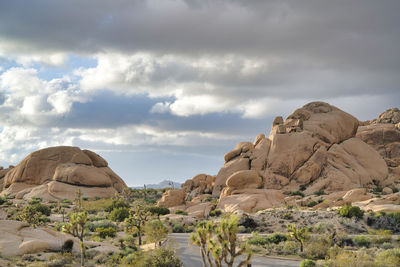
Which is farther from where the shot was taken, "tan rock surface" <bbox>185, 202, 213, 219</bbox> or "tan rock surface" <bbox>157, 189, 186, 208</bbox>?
"tan rock surface" <bbox>157, 189, 186, 208</bbox>

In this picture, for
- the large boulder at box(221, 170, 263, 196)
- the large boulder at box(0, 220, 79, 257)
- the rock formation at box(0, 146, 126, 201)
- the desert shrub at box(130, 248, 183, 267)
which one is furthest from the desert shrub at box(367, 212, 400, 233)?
the rock formation at box(0, 146, 126, 201)

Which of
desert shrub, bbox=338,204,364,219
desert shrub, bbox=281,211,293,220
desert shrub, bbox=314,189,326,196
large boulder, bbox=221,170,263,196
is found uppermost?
large boulder, bbox=221,170,263,196

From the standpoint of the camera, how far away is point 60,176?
6856 cm

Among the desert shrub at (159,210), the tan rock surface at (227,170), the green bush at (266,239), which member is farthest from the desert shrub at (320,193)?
the green bush at (266,239)

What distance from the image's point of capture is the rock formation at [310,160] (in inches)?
2569

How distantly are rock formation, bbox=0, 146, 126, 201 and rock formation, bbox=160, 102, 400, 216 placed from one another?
58.2 feet

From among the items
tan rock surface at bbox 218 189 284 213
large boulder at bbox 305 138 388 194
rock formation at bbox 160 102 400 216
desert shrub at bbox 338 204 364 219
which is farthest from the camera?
rock formation at bbox 160 102 400 216

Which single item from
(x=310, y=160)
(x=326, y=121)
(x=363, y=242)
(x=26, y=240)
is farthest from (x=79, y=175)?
(x=363, y=242)

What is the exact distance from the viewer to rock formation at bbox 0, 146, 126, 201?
6625 cm

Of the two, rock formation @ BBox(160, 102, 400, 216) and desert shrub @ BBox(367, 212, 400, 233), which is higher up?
rock formation @ BBox(160, 102, 400, 216)

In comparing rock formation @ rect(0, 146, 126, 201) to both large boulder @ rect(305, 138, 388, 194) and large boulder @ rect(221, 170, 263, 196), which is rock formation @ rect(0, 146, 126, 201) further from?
large boulder @ rect(305, 138, 388, 194)

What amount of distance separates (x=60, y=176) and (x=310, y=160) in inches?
1789

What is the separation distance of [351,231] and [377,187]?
37034 millimetres

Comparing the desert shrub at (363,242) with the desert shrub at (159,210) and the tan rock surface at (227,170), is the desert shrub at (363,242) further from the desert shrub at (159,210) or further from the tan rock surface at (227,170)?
the tan rock surface at (227,170)
